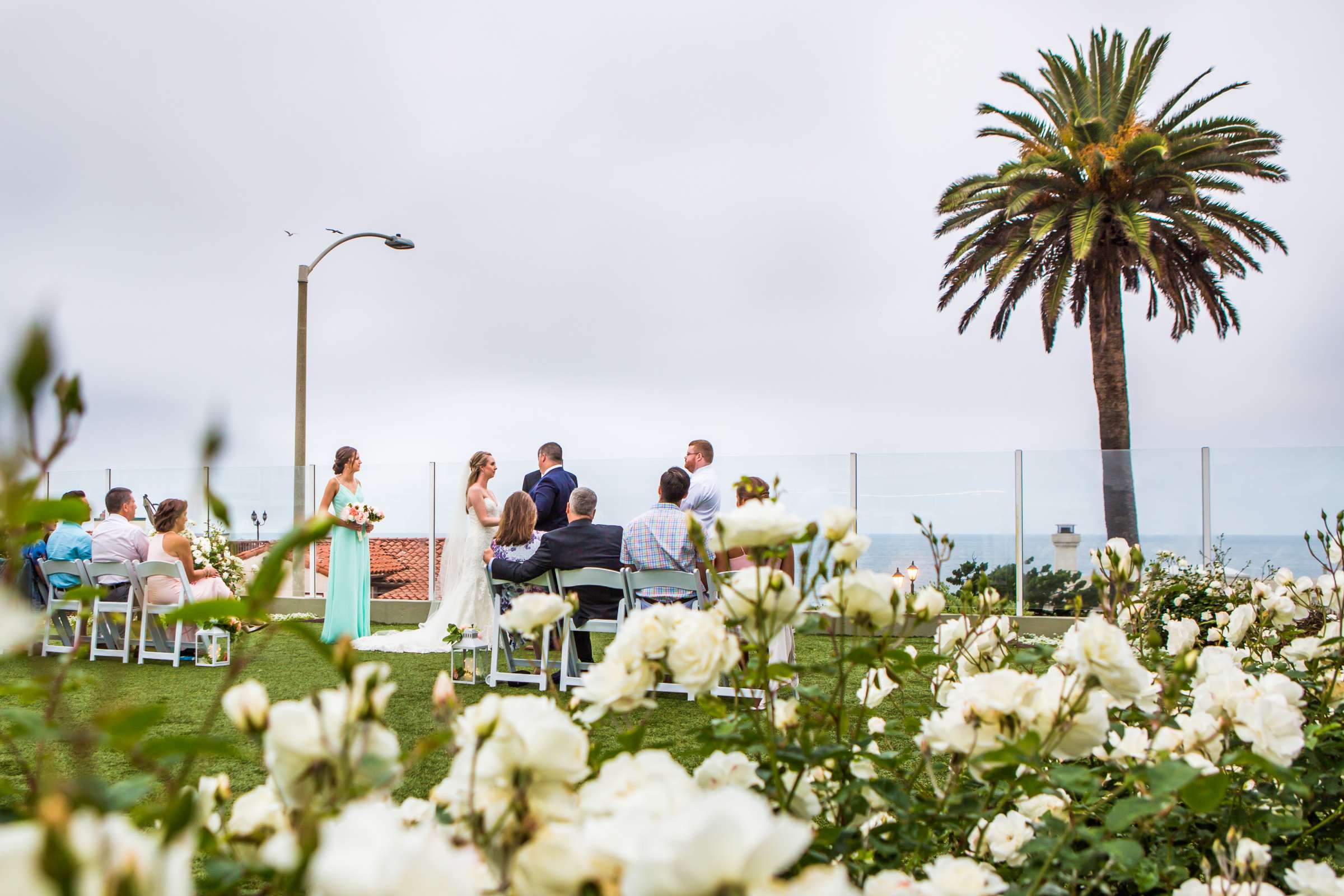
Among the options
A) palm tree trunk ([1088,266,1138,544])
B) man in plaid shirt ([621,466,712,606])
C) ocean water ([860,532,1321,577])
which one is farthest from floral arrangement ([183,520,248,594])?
palm tree trunk ([1088,266,1138,544])

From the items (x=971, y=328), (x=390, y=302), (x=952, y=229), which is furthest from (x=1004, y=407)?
(x=390, y=302)

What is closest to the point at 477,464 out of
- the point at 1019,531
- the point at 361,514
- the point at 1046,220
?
the point at 361,514

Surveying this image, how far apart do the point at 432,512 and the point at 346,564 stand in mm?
3731

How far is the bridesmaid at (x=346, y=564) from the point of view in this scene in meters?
8.12

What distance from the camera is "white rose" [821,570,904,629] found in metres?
0.98

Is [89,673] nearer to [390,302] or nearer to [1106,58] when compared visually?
[390,302]

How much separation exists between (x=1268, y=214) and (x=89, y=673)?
595 inches

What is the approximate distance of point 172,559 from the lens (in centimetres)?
722

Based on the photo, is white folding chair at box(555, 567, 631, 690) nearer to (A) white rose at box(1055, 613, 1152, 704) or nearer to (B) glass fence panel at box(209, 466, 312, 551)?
(A) white rose at box(1055, 613, 1152, 704)

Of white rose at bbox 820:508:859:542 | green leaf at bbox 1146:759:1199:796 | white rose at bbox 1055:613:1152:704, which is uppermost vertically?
white rose at bbox 820:508:859:542

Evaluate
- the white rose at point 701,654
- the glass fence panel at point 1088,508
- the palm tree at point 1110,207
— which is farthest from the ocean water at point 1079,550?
the white rose at point 701,654

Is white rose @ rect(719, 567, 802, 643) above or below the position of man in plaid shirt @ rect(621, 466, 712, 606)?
above

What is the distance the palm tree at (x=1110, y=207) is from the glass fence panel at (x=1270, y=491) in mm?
1135

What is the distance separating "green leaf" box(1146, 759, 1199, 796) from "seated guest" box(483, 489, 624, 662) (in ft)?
17.1
